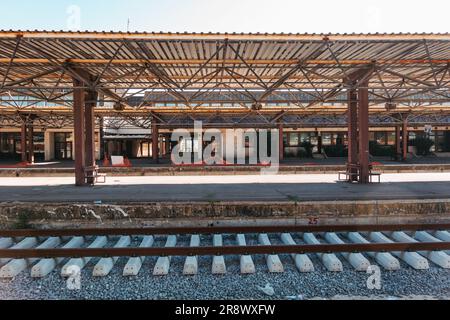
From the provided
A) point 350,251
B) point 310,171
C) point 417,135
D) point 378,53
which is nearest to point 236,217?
point 350,251

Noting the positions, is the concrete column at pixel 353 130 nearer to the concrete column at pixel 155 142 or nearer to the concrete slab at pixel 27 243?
the concrete slab at pixel 27 243

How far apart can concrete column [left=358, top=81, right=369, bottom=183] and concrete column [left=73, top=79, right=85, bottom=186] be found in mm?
11517

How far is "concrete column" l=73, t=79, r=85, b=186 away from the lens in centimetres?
1047

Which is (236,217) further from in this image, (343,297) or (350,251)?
(343,297)

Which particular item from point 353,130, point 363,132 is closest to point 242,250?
point 363,132

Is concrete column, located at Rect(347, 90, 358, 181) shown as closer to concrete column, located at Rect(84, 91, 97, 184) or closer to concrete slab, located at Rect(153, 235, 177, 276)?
concrete slab, located at Rect(153, 235, 177, 276)

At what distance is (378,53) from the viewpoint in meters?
9.19

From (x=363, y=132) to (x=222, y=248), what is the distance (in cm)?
876

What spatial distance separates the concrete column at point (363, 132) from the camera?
1090 cm

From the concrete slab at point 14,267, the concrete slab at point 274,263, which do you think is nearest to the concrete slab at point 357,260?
the concrete slab at point 274,263

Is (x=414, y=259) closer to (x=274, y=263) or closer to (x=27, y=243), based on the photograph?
(x=274, y=263)

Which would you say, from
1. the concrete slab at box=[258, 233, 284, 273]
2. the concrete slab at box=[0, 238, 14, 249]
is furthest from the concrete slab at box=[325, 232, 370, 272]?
the concrete slab at box=[0, 238, 14, 249]

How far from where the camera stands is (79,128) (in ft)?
34.7

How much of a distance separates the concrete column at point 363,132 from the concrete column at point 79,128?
1152cm
